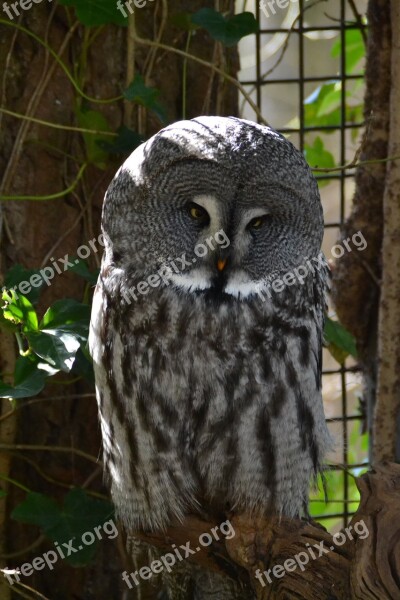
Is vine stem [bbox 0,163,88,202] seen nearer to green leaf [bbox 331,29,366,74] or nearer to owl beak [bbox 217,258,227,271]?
owl beak [bbox 217,258,227,271]

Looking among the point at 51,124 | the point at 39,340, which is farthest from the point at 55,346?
the point at 51,124

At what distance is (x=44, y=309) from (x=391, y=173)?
1.01 metres

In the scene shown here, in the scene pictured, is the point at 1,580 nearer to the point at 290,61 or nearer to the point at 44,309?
the point at 44,309

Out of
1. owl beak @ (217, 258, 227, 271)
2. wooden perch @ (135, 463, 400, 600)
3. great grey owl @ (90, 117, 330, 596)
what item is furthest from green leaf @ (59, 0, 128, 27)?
wooden perch @ (135, 463, 400, 600)

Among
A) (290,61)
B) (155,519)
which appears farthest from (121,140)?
(290,61)

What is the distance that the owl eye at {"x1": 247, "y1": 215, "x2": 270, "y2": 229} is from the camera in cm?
193

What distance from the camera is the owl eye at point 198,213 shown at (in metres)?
1.89

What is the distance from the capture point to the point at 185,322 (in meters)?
1.97

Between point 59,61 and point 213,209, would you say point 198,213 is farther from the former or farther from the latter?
point 59,61

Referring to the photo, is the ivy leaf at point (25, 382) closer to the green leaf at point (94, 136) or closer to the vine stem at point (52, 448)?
the vine stem at point (52, 448)

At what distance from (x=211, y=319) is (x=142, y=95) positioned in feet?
2.11

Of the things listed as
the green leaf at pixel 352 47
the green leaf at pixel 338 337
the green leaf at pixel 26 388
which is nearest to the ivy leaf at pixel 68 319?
Result: the green leaf at pixel 26 388

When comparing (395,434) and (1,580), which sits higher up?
(395,434)

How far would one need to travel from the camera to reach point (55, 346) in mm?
2021
